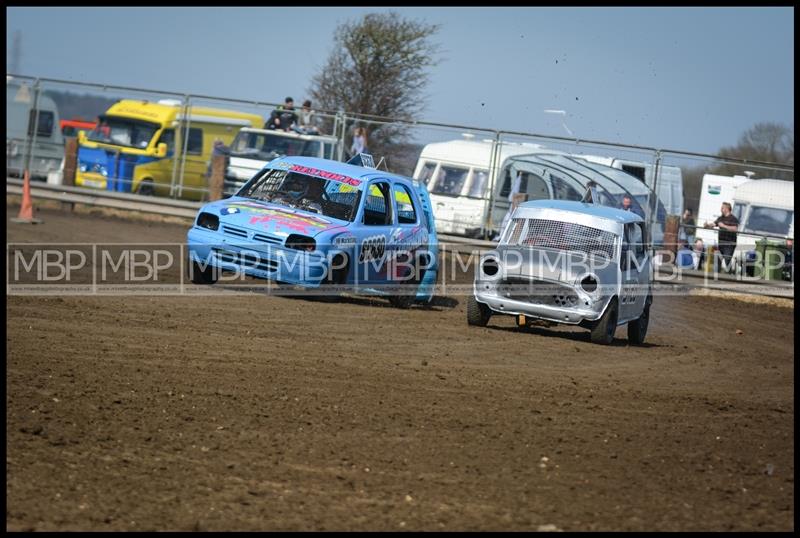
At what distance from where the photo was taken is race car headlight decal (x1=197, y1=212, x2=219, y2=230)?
12.5m

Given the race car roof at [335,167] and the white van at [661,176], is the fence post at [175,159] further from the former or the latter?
the race car roof at [335,167]

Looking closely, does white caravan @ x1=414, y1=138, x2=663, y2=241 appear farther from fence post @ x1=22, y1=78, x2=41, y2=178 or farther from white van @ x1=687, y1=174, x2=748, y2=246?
fence post @ x1=22, y1=78, x2=41, y2=178

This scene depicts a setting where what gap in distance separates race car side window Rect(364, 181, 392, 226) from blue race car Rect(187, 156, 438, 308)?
0.04 feet

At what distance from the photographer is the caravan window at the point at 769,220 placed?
2089 centimetres

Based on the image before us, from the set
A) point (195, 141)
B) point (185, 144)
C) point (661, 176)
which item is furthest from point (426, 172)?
point (195, 141)

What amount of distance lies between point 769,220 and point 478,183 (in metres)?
5.77

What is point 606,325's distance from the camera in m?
11.7

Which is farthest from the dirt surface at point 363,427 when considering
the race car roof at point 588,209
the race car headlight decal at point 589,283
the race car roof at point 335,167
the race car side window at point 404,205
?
the race car side window at point 404,205

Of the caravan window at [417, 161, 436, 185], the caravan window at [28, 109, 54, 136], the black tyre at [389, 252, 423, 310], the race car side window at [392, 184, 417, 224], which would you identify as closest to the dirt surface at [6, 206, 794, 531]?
the black tyre at [389, 252, 423, 310]

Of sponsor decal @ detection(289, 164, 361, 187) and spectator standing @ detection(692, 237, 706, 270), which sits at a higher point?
sponsor decal @ detection(289, 164, 361, 187)

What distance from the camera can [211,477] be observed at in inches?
219

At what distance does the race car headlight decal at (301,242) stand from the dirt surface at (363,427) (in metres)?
0.84

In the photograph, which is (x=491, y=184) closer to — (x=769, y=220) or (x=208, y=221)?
(x=769, y=220)

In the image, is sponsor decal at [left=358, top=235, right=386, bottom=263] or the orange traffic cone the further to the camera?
the orange traffic cone
